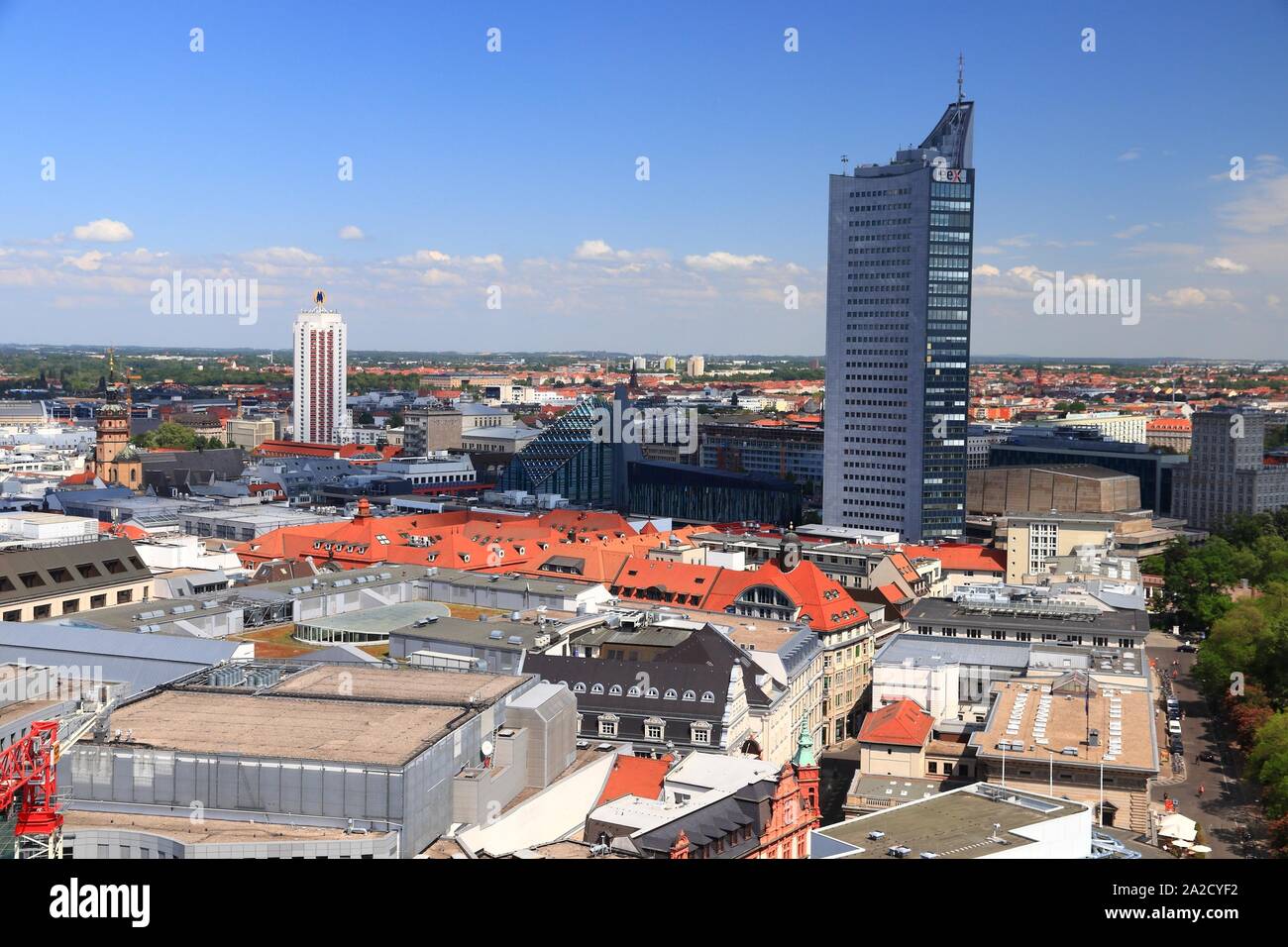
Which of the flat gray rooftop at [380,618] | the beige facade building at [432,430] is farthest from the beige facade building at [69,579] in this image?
the beige facade building at [432,430]

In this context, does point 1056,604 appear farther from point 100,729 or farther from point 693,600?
point 100,729

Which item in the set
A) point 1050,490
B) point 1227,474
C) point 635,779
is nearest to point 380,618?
point 635,779

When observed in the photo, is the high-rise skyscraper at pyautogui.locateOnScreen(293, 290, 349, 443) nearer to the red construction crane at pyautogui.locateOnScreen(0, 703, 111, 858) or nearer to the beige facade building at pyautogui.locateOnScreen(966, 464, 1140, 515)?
the beige facade building at pyautogui.locateOnScreen(966, 464, 1140, 515)

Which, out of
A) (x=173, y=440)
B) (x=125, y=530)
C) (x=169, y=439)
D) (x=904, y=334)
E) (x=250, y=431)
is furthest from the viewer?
(x=250, y=431)

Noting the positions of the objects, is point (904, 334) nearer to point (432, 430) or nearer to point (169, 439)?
point (432, 430)

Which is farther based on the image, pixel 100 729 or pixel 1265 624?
pixel 1265 624
